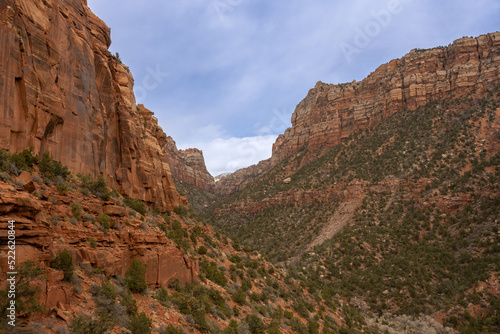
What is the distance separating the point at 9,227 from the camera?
6.95 metres

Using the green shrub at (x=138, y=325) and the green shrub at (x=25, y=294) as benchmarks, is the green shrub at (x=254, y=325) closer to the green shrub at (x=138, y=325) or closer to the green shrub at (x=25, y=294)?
the green shrub at (x=138, y=325)

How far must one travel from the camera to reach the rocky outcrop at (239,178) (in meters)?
128

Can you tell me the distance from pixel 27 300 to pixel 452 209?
47365mm

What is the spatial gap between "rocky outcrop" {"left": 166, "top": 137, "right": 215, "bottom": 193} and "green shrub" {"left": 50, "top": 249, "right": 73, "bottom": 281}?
97.0 m

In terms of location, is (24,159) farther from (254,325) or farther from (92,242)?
(254,325)

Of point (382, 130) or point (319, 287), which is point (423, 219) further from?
point (382, 130)

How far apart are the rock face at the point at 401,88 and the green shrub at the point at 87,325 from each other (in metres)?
71.9

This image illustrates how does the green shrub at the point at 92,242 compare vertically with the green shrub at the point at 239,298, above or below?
above

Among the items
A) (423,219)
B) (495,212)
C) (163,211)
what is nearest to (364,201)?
(423,219)

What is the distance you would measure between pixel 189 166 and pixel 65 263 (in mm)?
118089

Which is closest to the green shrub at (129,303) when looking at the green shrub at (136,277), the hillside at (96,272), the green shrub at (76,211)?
the hillside at (96,272)

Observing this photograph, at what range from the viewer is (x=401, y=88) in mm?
68750

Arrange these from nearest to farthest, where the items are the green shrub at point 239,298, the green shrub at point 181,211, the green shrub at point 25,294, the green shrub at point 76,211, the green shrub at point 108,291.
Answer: the green shrub at point 25,294 < the green shrub at point 108,291 < the green shrub at point 76,211 < the green shrub at point 239,298 < the green shrub at point 181,211

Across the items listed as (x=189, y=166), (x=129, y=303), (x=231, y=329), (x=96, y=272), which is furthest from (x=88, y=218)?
(x=189, y=166)
